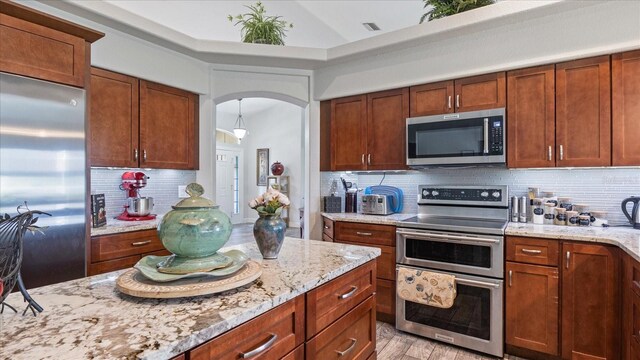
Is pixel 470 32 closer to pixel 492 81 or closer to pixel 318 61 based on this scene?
pixel 492 81

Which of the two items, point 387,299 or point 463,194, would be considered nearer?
point 387,299

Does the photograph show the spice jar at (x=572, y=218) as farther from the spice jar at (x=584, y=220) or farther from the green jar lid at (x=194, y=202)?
the green jar lid at (x=194, y=202)

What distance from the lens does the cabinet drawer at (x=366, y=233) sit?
2.86 metres

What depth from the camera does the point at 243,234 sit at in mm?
7254

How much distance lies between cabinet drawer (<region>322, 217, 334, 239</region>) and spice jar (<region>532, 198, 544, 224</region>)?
1728mm

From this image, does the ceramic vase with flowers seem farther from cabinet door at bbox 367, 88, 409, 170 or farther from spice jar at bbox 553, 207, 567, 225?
spice jar at bbox 553, 207, 567, 225

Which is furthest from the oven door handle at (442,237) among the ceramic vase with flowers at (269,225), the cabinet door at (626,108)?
the ceramic vase with flowers at (269,225)

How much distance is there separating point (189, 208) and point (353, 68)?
2760mm

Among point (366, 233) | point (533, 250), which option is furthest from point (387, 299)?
point (533, 250)

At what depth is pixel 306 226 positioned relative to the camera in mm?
3732

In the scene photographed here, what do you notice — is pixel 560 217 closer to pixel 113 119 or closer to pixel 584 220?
pixel 584 220

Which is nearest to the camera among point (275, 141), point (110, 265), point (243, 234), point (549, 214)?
point (110, 265)

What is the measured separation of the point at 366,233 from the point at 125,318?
7.67ft

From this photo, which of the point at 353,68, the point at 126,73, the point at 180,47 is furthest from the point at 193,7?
the point at 353,68
